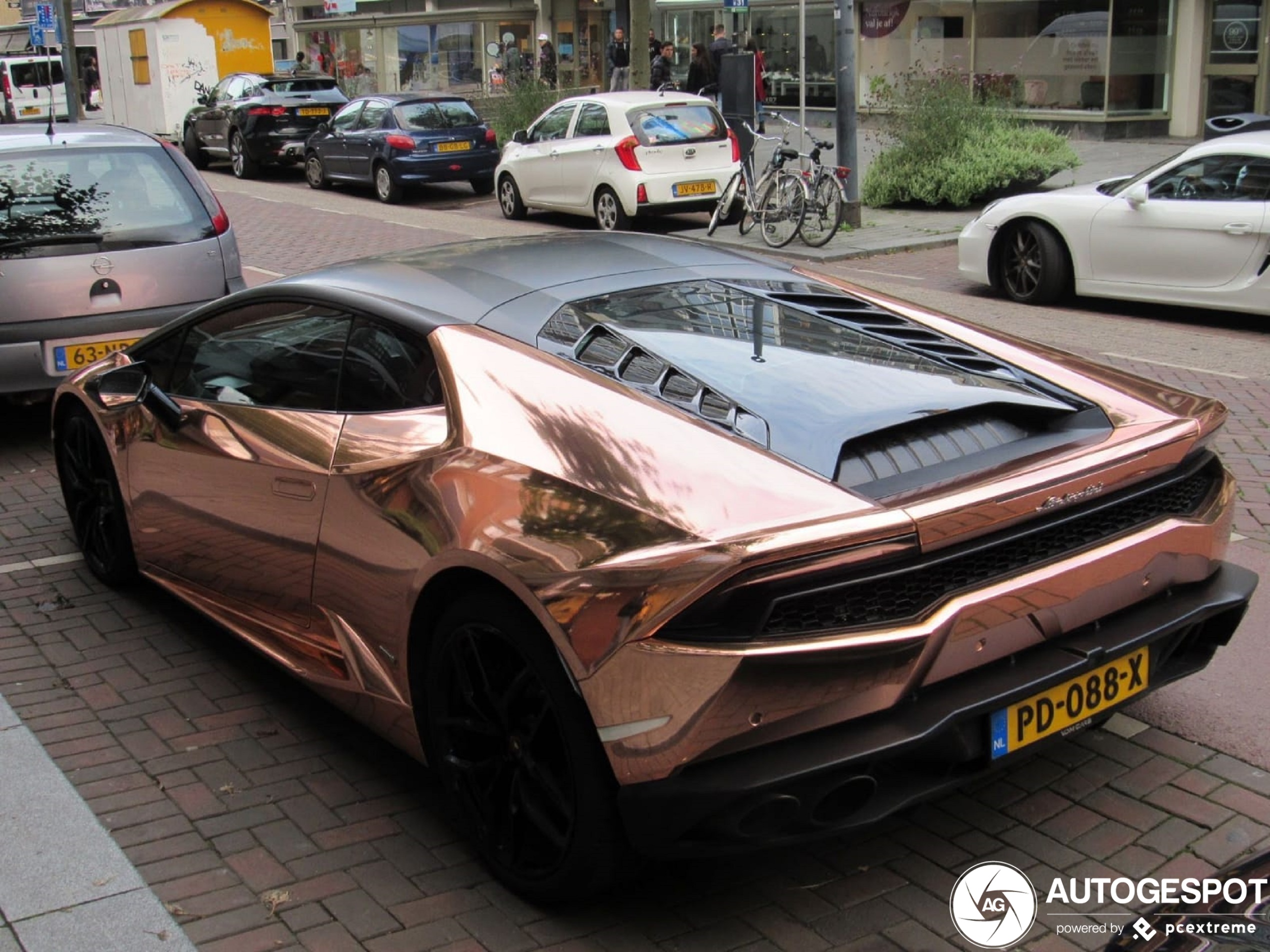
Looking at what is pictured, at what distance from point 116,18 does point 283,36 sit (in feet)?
71.3

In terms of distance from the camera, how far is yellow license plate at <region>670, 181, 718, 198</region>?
53.3 feet

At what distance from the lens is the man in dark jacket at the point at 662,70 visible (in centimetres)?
2748

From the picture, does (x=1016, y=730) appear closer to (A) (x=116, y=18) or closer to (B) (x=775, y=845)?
(B) (x=775, y=845)

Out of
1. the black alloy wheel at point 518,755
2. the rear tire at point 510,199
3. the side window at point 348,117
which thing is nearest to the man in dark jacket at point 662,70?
the side window at point 348,117

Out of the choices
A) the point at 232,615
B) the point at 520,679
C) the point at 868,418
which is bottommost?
the point at 232,615

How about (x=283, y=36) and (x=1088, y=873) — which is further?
(x=283, y=36)

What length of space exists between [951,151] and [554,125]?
4845 mm

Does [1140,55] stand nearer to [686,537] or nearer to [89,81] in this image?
[686,537]

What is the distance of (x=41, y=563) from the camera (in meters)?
5.99

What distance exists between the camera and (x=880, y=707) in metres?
2.94

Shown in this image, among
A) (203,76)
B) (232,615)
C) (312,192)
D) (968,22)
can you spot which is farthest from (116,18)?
(232,615)

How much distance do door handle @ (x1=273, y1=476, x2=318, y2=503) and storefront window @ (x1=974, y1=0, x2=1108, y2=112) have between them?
70.1ft

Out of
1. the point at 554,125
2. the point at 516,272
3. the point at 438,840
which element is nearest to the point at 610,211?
the point at 554,125

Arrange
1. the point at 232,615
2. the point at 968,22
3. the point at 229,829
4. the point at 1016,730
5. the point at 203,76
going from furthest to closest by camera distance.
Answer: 1. the point at 203,76
2. the point at 968,22
3. the point at 232,615
4. the point at 229,829
5. the point at 1016,730
